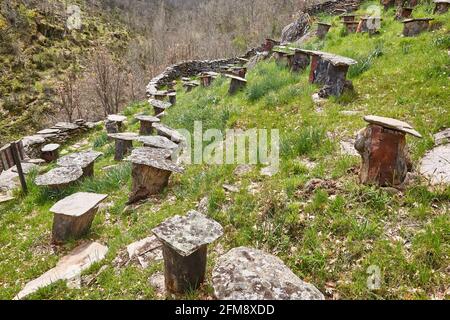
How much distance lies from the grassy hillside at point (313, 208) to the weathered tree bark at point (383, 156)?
174 mm

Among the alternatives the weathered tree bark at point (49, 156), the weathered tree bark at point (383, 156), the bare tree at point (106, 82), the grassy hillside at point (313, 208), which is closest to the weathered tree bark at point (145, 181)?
the grassy hillside at point (313, 208)

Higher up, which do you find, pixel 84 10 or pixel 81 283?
pixel 84 10

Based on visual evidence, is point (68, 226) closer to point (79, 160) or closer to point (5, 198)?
point (79, 160)

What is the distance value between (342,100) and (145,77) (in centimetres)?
2192

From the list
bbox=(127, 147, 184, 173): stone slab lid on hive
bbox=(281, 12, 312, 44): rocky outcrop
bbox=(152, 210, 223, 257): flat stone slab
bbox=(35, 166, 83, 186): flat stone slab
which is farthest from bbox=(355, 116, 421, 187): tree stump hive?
bbox=(281, 12, 312, 44): rocky outcrop

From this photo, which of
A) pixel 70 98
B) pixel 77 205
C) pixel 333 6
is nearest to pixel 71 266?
pixel 77 205

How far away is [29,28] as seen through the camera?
35.6 meters

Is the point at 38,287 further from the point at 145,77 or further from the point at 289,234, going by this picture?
the point at 145,77

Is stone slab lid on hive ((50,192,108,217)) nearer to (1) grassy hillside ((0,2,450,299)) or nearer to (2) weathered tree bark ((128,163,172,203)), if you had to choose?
(1) grassy hillside ((0,2,450,299))

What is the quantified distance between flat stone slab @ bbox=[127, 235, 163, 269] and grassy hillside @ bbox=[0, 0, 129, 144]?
75.5 feet

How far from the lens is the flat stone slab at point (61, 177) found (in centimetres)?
646

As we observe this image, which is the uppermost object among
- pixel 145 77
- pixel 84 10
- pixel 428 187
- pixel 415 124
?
pixel 84 10
